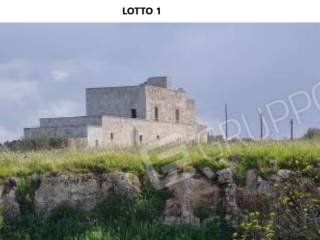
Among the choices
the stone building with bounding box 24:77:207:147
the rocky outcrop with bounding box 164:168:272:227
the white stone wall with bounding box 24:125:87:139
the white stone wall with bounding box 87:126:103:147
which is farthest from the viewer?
the stone building with bounding box 24:77:207:147

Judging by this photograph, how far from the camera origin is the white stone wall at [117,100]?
46.7 meters

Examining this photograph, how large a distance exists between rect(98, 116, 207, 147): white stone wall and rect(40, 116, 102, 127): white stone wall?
20.1 inches

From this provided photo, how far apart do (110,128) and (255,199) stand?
100 ft

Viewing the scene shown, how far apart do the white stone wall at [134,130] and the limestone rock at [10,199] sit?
25.6 meters

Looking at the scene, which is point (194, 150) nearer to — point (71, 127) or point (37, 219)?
point (37, 219)

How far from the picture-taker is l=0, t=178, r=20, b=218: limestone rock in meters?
11.5

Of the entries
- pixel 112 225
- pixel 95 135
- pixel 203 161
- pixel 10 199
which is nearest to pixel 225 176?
pixel 203 161

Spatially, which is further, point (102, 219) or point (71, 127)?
point (71, 127)

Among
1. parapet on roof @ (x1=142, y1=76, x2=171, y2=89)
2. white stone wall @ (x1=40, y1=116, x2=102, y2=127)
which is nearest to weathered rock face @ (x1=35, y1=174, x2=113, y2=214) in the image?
white stone wall @ (x1=40, y1=116, x2=102, y2=127)

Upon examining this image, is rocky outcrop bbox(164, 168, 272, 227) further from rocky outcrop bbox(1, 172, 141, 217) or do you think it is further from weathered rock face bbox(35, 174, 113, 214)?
weathered rock face bbox(35, 174, 113, 214)

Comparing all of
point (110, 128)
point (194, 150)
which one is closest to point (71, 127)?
point (110, 128)

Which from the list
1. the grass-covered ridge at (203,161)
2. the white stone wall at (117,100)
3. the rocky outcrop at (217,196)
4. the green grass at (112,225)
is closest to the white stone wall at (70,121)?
the white stone wall at (117,100)

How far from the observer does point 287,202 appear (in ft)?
33.5

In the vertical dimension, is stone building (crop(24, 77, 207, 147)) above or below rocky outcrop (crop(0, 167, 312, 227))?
above
